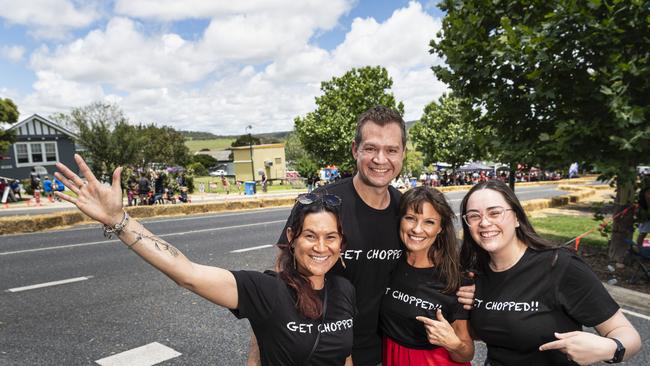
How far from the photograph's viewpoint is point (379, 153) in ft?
8.71

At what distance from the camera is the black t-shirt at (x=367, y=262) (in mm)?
2578

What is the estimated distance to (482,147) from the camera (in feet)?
26.9

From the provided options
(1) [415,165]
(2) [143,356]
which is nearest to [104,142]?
(2) [143,356]

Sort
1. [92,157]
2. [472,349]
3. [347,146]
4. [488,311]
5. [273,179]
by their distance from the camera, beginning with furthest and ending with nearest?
[273,179] → [347,146] → [92,157] → [472,349] → [488,311]

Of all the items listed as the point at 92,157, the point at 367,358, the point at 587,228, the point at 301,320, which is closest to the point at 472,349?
the point at 367,358

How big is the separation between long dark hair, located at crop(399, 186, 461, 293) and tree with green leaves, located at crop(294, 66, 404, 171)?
118 feet

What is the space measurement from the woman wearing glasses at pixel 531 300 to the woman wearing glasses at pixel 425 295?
0.16m

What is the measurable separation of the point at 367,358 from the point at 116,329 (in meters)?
3.88

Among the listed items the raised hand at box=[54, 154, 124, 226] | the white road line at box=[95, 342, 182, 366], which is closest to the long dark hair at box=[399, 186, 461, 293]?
the raised hand at box=[54, 154, 124, 226]

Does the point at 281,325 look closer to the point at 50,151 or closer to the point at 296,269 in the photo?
the point at 296,269

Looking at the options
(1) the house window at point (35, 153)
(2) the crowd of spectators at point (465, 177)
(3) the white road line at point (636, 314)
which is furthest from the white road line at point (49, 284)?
(1) the house window at point (35, 153)

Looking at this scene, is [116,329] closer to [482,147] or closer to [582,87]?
[482,147]

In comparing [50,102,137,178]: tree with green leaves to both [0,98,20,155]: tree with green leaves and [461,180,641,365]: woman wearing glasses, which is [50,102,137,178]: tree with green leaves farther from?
[461,180,641,365]: woman wearing glasses

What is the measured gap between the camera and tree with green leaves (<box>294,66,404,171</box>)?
38.7m
